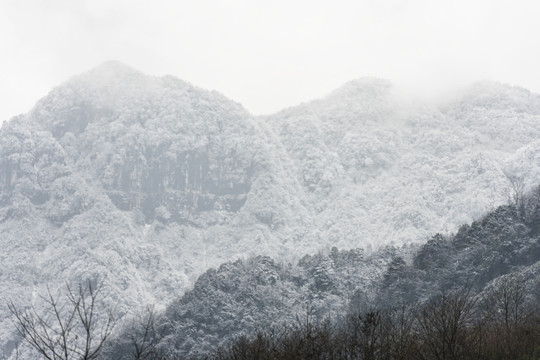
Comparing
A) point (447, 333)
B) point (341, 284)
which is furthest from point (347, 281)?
point (447, 333)

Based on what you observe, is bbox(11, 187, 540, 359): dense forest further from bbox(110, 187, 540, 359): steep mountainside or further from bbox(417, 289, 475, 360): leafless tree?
bbox(417, 289, 475, 360): leafless tree

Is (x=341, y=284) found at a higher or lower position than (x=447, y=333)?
higher

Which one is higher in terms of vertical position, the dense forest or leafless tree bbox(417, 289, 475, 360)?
the dense forest

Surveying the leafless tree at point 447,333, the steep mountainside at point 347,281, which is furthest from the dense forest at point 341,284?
the leafless tree at point 447,333

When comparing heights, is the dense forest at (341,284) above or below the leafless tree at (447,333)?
above

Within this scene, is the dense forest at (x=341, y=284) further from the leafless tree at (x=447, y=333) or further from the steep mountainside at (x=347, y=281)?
the leafless tree at (x=447, y=333)

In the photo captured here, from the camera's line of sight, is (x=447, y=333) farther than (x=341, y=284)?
No

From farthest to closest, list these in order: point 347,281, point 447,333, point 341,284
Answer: point 347,281 < point 341,284 < point 447,333

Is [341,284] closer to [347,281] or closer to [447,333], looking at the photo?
[347,281]

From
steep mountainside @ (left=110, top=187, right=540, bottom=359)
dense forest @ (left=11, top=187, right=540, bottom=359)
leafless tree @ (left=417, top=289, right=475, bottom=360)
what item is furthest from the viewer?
steep mountainside @ (left=110, top=187, right=540, bottom=359)

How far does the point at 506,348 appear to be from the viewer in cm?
3312

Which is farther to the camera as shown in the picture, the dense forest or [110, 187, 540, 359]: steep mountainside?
[110, 187, 540, 359]: steep mountainside

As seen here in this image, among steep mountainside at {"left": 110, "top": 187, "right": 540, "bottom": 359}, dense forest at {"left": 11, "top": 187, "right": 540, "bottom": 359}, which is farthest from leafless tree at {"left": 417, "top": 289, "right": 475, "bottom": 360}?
steep mountainside at {"left": 110, "top": 187, "right": 540, "bottom": 359}

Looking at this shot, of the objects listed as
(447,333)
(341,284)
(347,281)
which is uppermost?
(347,281)
